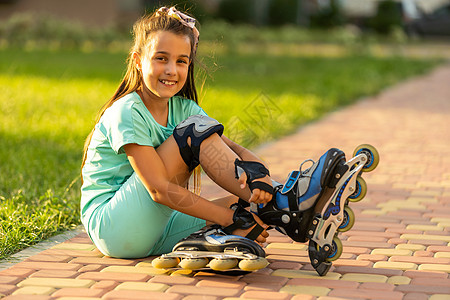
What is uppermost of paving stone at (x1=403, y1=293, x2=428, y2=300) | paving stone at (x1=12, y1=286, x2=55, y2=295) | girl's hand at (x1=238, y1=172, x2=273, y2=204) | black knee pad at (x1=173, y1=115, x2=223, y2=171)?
black knee pad at (x1=173, y1=115, x2=223, y2=171)

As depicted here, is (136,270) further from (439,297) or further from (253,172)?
(439,297)

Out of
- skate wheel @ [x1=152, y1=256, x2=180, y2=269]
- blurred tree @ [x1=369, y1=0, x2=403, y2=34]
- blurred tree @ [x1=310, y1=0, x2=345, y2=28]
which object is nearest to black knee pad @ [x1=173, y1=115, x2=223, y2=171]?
skate wheel @ [x1=152, y1=256, x2=180, y2=269]

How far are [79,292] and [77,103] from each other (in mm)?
6390

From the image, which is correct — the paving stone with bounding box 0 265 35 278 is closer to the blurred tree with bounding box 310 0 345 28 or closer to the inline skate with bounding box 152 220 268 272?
the inline skate with bounding box 152 220 268 272

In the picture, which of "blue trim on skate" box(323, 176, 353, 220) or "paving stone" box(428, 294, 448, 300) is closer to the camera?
"paving stone" box(428, 294, 448, 300)

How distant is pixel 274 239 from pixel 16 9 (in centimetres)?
2209

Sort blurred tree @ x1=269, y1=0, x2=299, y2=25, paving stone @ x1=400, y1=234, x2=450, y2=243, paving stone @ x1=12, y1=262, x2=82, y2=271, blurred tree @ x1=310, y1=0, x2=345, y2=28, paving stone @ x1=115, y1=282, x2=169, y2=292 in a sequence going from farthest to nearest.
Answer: blurred tree @ x1=269, y1=0, x2=299, y2=25 → blurred tree @ x1=310, y1=0, x2=345, y2=28 → paving stone @ x1=400, y1=234, x2=450, y2=243 → paving stone @ x1=12, y1=262, x2=82, y2=271 → paving stone @ x1=115, y1=282, x2=169, y2=292

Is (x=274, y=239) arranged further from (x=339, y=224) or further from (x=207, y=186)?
(x=207, y=186)

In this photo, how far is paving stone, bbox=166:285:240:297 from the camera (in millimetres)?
3084

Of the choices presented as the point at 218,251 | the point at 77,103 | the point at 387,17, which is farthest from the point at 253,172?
the point at 387,17

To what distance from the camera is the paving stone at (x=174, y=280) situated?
3244mm

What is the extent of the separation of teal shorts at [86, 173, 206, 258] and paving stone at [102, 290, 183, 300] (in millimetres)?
427

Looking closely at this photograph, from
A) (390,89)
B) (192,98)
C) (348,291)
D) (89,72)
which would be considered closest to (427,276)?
(348,291)

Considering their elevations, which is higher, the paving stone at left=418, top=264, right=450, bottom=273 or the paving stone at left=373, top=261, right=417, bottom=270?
the paving stone at left=373, top=261, right=417, bottom=270
